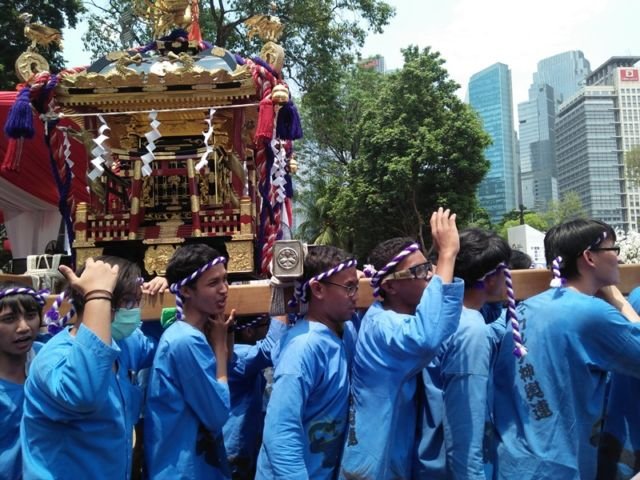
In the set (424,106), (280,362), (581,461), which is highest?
(424,106)

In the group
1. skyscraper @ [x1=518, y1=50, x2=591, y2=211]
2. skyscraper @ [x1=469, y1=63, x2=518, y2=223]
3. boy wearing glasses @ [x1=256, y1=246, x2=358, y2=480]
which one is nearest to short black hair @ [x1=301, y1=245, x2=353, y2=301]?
boy wearing glasses @ [x1=256, y1=246, x2=358, y2=480]

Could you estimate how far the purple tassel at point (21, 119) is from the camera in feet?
19.1

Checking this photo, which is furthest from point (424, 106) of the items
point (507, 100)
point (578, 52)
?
point (578, 52)

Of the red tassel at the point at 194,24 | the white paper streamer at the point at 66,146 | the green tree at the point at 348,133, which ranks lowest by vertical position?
the white paper streamer at the point at 66,146

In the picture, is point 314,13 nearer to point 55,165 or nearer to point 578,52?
point 55,165

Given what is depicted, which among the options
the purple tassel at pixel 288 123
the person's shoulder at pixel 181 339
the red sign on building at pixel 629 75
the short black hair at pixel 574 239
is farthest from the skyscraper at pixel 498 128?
the person's shoulder at pixel 181 339

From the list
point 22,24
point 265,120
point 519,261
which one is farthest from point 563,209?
point 519,261

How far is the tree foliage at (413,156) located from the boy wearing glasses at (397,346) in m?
17.9

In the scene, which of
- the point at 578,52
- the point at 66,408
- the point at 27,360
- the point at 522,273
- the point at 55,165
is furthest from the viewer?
the point at 578,52

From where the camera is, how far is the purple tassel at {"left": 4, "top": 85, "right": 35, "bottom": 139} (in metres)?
5.81

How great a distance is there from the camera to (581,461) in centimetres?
235

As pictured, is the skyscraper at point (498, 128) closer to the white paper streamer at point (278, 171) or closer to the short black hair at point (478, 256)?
the white paper streamer at point (278, 171)

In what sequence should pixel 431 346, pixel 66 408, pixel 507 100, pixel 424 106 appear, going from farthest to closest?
pixel 507 100 → pixel 424 106 → pixel 431 346 → pixel 66 408

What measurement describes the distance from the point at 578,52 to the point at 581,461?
17322 centimetres
